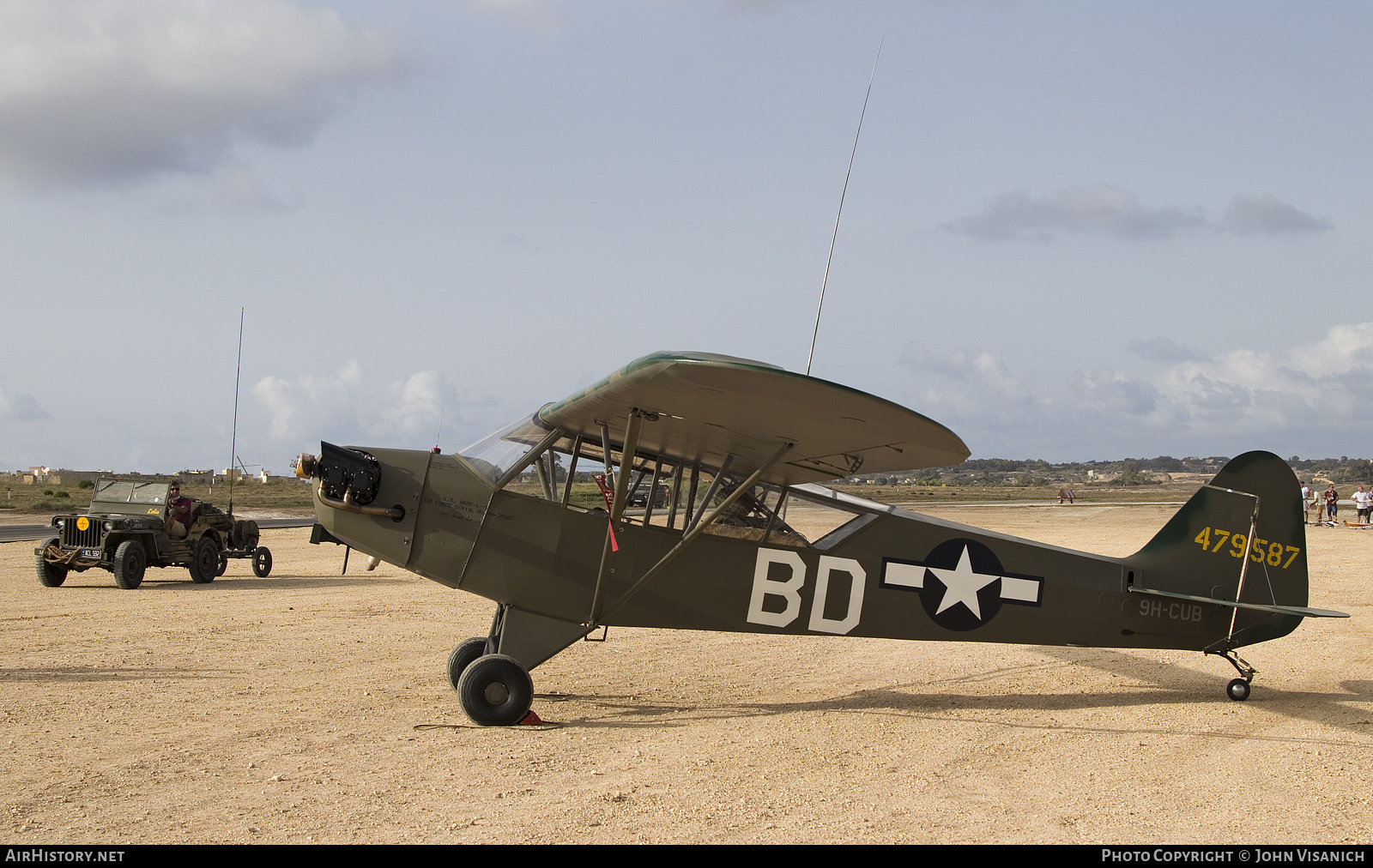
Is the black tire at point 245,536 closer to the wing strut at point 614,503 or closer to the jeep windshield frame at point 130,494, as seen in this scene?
the jeep windshield frame at point 130,494

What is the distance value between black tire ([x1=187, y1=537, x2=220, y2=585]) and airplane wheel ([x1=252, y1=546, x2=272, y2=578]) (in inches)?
31.4

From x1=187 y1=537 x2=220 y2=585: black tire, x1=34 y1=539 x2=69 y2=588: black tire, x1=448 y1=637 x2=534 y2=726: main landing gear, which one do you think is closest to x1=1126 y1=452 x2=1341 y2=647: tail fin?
x1=448 y1=637 x2=534 y2=726: main landing gear

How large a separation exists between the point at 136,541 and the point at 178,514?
1212mm

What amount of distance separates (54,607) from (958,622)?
12606 millimetres

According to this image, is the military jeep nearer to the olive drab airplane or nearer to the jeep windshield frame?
the jeep windshield frame

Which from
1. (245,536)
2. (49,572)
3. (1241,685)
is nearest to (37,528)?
(245,536)

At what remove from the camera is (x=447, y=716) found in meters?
7.35

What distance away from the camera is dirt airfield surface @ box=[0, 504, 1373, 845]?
4.89 metres

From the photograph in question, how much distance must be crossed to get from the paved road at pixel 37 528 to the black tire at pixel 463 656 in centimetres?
2265

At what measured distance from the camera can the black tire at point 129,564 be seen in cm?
1648

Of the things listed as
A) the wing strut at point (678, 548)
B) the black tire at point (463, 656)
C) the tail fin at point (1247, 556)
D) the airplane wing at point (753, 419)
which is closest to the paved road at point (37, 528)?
the black tire at point (463, 656)

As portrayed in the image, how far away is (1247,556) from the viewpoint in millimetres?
8758
